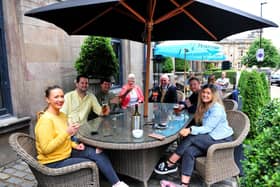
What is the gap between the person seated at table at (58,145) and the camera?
185 cm

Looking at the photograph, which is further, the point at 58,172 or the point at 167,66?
the point at 167,66

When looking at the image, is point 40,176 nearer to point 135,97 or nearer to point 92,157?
point 92,157

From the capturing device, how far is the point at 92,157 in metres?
2.12

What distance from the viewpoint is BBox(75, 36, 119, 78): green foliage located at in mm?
4230

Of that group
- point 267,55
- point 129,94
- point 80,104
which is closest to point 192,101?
point 129,94

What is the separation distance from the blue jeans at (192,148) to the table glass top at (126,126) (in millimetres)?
205

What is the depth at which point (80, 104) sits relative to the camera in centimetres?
307

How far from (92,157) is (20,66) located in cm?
217

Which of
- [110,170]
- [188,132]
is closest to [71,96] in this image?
[110,170]

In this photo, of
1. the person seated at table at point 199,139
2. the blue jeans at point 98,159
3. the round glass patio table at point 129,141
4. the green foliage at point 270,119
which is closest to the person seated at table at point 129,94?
the round glass patio table at point 129,141

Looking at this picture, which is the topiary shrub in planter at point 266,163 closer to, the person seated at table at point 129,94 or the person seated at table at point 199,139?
the person seated at table at point 199,139

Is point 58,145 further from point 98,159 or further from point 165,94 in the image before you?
point 165,94

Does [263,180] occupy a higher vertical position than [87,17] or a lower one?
lower

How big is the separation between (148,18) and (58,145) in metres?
1.72
